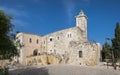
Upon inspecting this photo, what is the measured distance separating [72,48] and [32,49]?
16.2m

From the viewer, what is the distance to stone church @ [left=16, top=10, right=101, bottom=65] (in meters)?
64.6

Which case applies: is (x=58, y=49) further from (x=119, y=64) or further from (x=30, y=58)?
(x=119, y=64)

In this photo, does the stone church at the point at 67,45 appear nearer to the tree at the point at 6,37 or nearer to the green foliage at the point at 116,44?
the green foliage at the point at 116,44

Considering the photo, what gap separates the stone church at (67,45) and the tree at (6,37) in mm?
27143

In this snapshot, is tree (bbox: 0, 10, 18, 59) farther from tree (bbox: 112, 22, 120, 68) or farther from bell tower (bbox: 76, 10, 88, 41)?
bell tower (bbox: 76, 10, 88, 41)

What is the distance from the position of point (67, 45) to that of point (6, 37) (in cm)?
4338

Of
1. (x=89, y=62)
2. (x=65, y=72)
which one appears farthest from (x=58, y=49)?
(x=65, y=72)

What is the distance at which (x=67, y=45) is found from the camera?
7294 centimetres

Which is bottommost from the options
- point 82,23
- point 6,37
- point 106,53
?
point 106,53

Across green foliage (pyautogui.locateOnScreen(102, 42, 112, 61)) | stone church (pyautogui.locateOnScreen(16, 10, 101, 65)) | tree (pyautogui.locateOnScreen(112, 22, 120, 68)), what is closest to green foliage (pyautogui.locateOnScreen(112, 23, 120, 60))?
tree (pyautogui.locateOnScreen(112, 22, 120, 68))

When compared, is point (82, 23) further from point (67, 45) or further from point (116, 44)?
point (116, 44)

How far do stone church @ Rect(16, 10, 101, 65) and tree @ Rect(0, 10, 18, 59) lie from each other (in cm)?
2714

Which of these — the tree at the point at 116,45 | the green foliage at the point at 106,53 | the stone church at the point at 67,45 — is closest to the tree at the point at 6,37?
the stone church at the point at 67,45

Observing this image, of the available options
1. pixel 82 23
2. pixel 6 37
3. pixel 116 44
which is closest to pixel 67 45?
pixel 82 23
